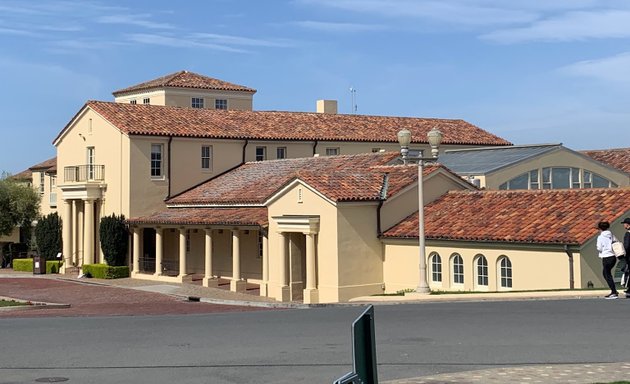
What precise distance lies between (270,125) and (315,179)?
16860 millimetres

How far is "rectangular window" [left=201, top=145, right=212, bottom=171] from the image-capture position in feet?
141

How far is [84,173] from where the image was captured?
44.1m

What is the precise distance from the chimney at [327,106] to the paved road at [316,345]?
3974cm

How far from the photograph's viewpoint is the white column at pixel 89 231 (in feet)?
141

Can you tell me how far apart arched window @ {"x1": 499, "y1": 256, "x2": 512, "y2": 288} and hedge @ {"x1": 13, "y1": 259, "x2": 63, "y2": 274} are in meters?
26.2

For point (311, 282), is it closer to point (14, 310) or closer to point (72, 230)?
point (14, 310)

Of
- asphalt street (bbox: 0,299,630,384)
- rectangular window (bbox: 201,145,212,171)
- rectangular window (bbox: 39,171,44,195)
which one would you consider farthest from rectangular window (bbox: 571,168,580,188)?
rectangular window (bbox: 39,171,44,195)

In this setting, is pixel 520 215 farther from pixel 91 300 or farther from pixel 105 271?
pixel 105 271

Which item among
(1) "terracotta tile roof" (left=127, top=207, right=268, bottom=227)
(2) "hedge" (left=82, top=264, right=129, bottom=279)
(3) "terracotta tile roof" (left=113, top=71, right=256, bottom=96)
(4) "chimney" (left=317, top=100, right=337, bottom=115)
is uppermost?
(3) "terracotta tile roof" (left=113, top=71, right=256, bottom=96)

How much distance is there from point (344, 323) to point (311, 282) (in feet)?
44.4

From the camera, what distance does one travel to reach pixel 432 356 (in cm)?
1155

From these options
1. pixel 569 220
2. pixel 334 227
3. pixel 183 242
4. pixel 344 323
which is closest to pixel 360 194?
pixel 334 227

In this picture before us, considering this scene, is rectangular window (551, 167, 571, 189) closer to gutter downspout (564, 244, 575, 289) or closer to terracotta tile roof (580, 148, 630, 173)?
terracotta tile roof (580, 148, 630, 173)

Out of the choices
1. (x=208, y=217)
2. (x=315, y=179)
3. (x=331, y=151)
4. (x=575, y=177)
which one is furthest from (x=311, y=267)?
(x=331, y=151)
